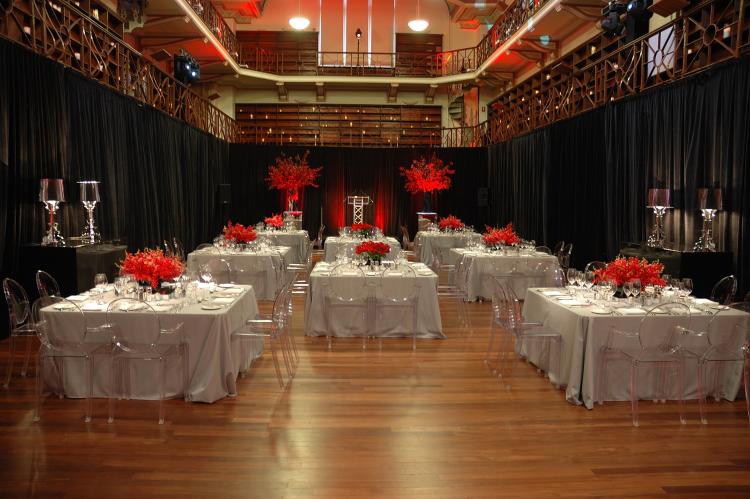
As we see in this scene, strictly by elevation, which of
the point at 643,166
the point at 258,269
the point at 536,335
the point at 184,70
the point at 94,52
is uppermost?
the point at 184,70

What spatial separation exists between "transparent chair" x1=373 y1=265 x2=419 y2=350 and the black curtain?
340 centimetres

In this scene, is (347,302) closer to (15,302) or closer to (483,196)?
(15,302)

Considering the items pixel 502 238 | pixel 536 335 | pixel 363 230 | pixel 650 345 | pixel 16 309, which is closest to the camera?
pixel 650 345

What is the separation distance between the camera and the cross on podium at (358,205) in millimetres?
18172

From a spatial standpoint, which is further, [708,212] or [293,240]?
[293,240]

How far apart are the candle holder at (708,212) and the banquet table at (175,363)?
5143 millimetres

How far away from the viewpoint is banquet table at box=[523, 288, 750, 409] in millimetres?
4758

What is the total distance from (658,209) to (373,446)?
220 inches

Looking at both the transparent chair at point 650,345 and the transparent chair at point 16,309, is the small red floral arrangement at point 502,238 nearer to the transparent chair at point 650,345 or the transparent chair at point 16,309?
the transparent chair at point 650,345

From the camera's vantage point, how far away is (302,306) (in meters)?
9.03

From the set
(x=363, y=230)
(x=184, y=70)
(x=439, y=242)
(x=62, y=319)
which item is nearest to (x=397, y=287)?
(x=62, y=319)

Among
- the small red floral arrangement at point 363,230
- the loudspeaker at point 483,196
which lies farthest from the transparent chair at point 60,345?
the loudspeaker at point 483,196

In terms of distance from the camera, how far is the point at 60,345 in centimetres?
458

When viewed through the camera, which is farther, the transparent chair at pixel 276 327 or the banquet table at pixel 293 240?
the banquet table at pixel 293 240
